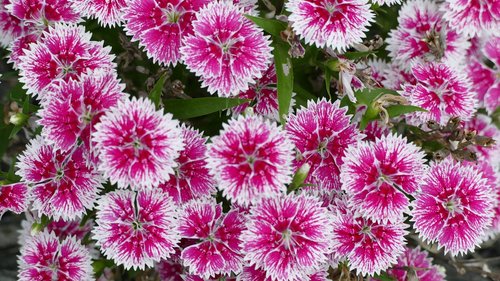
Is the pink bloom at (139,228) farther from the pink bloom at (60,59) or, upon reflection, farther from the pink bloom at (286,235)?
the pink bloom at (60,59)

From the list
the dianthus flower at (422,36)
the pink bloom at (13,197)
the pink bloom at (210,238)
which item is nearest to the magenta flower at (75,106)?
the pink bloom at (13,197)

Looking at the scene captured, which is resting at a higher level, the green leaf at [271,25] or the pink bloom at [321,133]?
the green leaf at [271,25]

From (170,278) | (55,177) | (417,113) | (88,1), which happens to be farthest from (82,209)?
(417,113)

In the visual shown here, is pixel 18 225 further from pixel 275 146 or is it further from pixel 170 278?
pixel 275 146

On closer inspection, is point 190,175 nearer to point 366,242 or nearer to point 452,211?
point 366,242

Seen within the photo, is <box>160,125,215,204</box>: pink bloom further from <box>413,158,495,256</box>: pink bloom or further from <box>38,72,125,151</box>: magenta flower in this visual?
<box>413,158,495,256</box>: pink bloom

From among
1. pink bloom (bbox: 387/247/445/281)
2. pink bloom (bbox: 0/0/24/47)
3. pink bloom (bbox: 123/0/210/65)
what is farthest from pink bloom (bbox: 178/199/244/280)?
pink bloom (bbox: 0/0/24/47)
